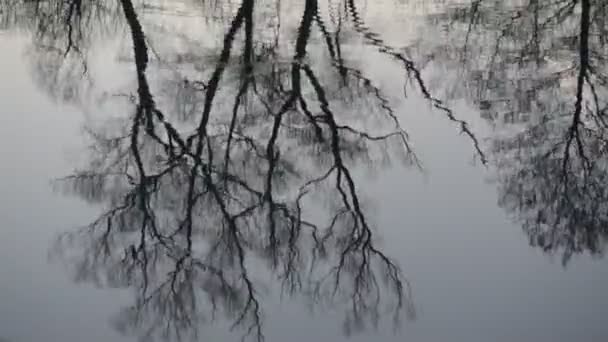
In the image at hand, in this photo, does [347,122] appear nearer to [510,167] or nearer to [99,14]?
[510,167]

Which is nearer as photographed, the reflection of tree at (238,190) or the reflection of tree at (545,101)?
the reflection of tree at (238,190)

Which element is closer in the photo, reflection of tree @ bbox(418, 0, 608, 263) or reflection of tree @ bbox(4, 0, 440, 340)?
reflection of tree @ bbox(4, 0, 440, 340)

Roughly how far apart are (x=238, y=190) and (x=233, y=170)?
0.22 m

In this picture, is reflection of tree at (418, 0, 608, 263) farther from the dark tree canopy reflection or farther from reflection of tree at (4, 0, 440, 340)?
reflection of tree at (4, 0, 440, 340)

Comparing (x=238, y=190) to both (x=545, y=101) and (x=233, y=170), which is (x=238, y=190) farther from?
(x=545, y=101)

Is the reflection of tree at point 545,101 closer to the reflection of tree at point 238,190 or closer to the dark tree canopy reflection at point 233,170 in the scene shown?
the dark tree canopy reflection at point 233,170

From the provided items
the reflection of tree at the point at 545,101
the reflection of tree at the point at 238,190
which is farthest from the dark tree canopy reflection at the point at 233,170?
the reflection of tree at the point at 545,101

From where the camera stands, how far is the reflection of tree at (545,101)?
4020 millimetres

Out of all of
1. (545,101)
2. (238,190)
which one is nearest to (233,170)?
(238,190)

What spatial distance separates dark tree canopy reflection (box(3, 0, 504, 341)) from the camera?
343 centimetres

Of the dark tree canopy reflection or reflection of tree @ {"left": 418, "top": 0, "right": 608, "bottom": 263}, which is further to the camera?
reflection of tree @ {"left": 418, "top": 0, "right": 608, "bottom": 263}

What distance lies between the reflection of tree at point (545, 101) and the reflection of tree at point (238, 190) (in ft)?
1.99

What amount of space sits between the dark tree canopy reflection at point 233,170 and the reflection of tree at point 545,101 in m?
0.39

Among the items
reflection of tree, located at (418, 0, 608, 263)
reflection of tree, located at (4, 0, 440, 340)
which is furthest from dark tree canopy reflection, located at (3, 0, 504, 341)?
reflection of tree, located at (418, 0, 608, 263)
